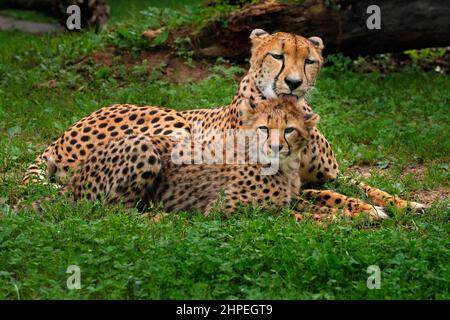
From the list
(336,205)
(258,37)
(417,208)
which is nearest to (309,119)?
(336,205)

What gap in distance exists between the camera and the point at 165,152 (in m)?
7.52

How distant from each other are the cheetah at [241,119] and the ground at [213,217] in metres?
0.33

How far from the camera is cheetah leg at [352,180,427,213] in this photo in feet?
23.4

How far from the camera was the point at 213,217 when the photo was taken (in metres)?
6.82

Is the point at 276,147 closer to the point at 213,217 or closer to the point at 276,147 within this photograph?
the point at 276,147

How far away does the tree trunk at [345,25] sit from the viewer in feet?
35.3

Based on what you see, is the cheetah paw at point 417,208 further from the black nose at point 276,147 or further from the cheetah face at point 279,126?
the black nose at point 276,147

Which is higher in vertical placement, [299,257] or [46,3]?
[46,3]

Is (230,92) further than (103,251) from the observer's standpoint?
Yes

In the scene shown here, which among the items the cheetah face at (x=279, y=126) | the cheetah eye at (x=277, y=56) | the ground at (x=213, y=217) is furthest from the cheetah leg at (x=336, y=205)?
the cheetah eye at (x=277, y=56)
